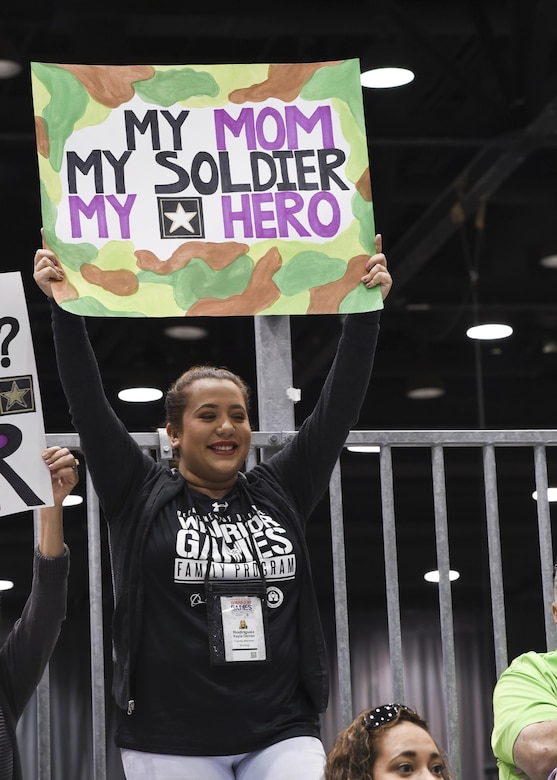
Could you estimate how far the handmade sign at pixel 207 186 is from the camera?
Answer: 451 cm

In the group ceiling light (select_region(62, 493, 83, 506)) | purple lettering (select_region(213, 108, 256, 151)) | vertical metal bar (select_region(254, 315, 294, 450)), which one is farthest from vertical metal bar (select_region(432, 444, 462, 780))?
ceiling light (select_region(62, 493, 83, 506))

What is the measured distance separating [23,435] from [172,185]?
829mm

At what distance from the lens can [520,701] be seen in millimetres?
4512

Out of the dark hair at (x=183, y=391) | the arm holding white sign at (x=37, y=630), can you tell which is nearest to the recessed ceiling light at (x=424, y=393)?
the dark hair at (x=183, y=391)

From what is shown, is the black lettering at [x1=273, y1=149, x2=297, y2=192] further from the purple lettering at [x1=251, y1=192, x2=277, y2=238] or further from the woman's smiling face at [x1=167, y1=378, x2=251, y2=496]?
the woman's smiling face at [x1=167, y1=378, x2=251, y2=496]

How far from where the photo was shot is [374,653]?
7.55m

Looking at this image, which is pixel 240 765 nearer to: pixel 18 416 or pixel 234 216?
pixel 18 416

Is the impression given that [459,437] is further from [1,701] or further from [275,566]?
[1,701]

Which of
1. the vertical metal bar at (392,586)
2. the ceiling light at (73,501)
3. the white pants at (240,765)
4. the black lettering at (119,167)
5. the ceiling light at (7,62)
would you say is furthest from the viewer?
the ceiling light at (7,62)

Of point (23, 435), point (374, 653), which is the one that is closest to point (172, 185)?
point (23, 435)

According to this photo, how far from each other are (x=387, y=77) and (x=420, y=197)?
26.1 inches

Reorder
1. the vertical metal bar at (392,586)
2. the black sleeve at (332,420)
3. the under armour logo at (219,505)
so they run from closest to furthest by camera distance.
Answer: the under armour logo at (219,505) → the black sleeve at (332,420) → the vertical metal bar at (392,586)

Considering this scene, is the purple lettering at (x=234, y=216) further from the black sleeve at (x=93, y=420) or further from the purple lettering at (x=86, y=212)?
the black sleeve at (x=93, y=420)

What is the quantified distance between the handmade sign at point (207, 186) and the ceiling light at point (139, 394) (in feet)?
12.7
